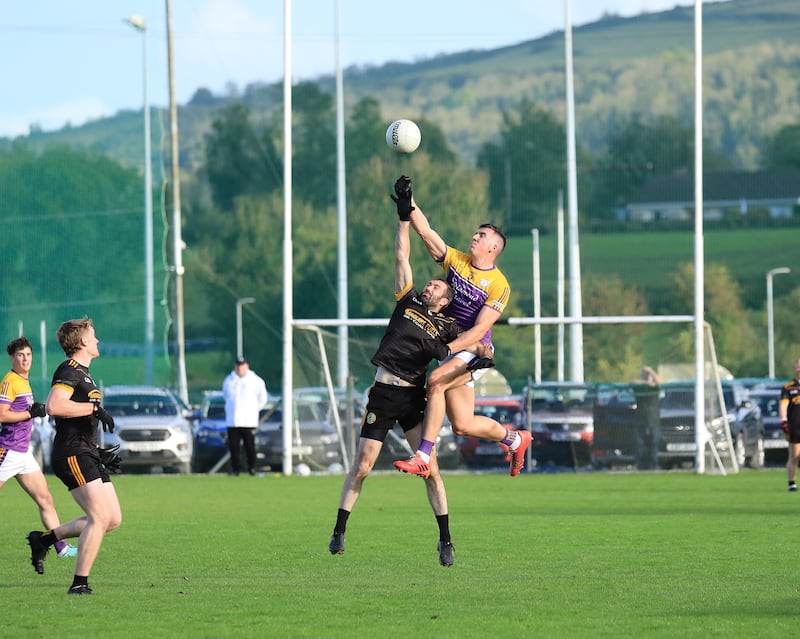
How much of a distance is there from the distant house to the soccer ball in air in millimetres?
98842

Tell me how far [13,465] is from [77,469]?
12.9 feet

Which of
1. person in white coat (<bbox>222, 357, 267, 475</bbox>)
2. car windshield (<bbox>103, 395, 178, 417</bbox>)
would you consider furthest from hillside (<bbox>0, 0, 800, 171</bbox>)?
A: person in white coat (<bbox>222, 357, 267, 475</bbox>)

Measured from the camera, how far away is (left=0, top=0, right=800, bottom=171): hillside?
530ft

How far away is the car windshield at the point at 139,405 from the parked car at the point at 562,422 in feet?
24.4

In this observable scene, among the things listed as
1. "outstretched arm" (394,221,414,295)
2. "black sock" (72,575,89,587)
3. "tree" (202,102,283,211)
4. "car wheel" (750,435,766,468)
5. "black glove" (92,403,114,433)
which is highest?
"tree" (202,102,283,211)

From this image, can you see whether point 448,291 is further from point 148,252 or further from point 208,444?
point 148,252

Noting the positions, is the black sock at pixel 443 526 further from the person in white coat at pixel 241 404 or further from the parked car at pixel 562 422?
the parked car at pixel 562 422

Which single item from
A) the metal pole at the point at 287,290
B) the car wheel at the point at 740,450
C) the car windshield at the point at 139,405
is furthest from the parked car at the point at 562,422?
the car windshield at the point at 139,405

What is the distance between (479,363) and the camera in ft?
41.6

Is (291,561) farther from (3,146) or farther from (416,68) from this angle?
(416,68)

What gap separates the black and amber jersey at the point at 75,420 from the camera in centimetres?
1088

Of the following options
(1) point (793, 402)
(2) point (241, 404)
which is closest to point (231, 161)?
(2) point (241, 404)

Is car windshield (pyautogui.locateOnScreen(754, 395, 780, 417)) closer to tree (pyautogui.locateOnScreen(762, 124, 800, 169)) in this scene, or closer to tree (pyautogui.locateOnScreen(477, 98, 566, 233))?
tree (pyautogui.locateOnScreen(477, 98, 566, 233))

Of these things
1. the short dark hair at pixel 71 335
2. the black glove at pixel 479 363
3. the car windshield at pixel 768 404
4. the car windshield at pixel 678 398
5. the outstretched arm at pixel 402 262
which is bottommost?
the car windshield at pixel 768 404
